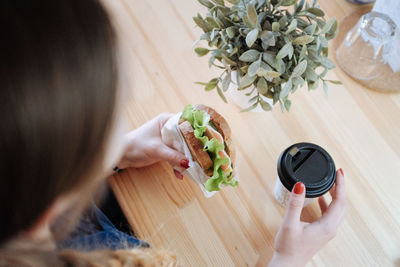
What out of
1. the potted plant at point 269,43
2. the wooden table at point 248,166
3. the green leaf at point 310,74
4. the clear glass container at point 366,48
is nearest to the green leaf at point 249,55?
the potted plant at point 269,43

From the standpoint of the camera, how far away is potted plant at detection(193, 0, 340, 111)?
1.94 feet

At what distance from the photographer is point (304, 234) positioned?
669mm

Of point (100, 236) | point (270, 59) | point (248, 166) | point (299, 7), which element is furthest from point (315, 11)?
point (100, 236)

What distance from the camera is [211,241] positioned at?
69cm

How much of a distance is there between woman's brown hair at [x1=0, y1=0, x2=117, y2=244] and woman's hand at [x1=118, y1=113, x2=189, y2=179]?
34 centimetres

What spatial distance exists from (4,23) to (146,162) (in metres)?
0.49

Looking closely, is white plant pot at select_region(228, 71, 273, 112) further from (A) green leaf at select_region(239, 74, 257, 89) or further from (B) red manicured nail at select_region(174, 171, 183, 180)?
(B) red manicured nail at select_region(174, 171, 183, 180)

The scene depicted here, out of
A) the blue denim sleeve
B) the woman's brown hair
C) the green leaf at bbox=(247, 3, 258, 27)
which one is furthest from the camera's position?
the blue denim sleeve

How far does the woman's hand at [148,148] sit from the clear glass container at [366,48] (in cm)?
47

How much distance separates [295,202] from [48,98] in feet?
1.52

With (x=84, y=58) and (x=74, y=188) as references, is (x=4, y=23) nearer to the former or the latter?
(x=84, y=58)

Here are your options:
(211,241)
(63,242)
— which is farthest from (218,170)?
(63,242)

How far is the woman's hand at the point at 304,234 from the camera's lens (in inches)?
25.9

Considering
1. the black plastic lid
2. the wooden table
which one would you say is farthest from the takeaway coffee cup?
the wooden table
